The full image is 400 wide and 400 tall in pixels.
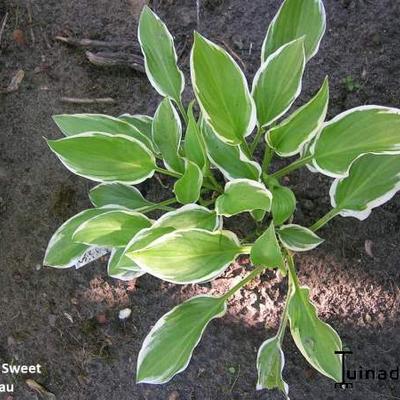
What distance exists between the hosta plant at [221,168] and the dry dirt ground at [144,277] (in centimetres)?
18

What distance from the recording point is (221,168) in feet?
4.03

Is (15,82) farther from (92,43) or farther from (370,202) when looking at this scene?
(370,202)

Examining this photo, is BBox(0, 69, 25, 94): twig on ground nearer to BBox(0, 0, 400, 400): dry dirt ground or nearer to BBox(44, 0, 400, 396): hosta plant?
BBox(0, 0, 400, 400): dry dirt ground

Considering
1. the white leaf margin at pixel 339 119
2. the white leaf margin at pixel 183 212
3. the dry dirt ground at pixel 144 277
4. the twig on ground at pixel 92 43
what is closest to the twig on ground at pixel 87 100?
the dry dirt ground at pixel 144 277

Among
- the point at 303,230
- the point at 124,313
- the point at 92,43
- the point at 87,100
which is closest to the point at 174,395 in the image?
the point at 124,313

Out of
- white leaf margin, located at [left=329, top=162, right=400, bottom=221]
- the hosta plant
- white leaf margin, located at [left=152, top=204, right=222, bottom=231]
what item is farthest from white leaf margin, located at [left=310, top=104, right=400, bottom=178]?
white leaf margin, located at [left=152, top=204, right=222, bottom=231]

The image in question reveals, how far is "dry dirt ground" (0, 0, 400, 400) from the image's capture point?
1435 mm

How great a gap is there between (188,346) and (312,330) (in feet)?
0.90

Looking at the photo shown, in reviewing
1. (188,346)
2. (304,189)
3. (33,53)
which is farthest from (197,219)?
(33,53)

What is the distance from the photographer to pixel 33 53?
172 centimetres

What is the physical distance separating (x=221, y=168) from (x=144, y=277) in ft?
1.57

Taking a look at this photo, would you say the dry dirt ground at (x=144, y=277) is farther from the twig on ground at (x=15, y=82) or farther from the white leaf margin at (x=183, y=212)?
the white leaf margin at (x=183, y=212)

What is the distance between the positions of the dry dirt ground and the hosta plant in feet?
0.58

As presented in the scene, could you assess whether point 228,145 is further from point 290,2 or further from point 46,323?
point 46,323
